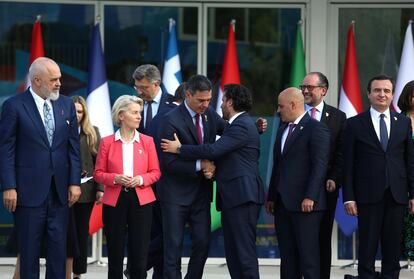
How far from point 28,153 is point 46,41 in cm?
367

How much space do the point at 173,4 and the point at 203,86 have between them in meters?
3.30

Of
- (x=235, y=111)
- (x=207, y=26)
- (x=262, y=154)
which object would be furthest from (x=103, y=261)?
(x=235, y=111)

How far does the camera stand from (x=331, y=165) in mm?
8969

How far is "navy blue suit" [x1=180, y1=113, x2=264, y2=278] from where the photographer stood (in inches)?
330

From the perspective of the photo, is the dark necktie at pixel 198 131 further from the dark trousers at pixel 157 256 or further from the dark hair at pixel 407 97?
the dark hair at pixel 407 97

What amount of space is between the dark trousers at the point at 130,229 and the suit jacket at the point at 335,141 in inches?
64.9

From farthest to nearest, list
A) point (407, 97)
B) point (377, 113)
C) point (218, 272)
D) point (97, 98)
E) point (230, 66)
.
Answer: point (230, 66), point (97, 98), point (218, 272), point (407, 97), point (377, 113)

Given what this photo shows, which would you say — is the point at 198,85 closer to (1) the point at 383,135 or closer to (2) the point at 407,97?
(1) the point at 383,135

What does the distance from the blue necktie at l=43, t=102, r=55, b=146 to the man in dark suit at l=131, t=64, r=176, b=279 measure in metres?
1.33

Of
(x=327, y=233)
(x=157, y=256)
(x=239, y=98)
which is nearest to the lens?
(x=239, y=98)

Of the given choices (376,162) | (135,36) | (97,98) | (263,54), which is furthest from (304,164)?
(135,36)

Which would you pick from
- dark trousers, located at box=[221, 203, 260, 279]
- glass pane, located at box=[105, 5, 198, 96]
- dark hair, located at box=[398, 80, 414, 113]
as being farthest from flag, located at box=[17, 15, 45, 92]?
dark hair, located at box=[398, 80, 414, 113]

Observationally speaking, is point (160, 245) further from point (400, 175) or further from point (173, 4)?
point (173, 4)

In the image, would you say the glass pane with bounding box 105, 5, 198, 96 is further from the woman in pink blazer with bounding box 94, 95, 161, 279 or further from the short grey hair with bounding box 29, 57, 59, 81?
the short grey hair with bounding box 29, 57, 59, 81
